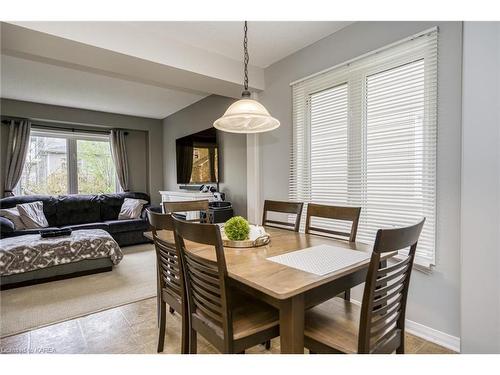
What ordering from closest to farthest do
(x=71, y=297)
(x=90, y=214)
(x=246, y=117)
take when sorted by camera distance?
(x=246, y=117) < (x=71, y=297) < (x=90, y=214)

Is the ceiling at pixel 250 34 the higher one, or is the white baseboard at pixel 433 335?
the ceiling at pixel 250 34

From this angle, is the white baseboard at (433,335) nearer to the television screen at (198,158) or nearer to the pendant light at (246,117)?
the pendant light at (246,117)

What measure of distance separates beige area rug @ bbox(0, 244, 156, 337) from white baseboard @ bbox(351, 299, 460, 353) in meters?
2.34

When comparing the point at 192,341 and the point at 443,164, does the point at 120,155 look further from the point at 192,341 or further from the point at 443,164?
the point at 443,164

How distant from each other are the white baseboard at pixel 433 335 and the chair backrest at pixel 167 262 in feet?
5.81

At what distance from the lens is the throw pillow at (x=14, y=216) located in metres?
3.85

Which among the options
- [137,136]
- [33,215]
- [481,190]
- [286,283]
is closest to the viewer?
[286,283]

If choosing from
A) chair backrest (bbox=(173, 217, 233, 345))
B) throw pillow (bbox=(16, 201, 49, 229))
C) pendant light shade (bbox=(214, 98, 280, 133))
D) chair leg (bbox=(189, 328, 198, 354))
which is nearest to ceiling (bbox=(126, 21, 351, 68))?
pendant light shade (bbox=(214, 98, 280, 133))

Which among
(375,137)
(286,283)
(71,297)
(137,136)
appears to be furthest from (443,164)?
(137,136)

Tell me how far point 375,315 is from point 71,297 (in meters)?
2.83

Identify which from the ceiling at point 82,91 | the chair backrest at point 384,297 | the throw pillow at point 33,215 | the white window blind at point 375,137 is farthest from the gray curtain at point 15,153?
the chair backrest at point 384,297

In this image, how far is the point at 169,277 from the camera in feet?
5.66

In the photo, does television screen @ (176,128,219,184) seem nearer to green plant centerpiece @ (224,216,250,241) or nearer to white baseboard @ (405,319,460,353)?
green plant centerpiece @ (224,216,250,241)
